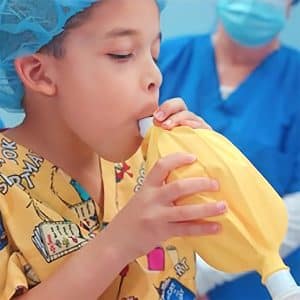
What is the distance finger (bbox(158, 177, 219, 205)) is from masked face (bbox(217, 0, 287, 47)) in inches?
43.3

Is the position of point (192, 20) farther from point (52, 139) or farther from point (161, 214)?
point (161, 214)

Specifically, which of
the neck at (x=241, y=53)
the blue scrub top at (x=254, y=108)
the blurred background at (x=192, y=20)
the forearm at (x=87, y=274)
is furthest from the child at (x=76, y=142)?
the blurred background at (x=192, y=20)

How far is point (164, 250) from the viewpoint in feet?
3.00

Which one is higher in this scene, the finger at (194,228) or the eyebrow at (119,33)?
the eyebrow at (119,33)

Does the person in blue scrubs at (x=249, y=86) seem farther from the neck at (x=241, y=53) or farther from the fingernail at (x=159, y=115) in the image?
the fingernail at (x=159, y=115)

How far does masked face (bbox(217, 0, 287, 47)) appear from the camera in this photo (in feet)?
5.69

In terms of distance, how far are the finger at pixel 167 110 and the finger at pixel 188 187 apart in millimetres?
110

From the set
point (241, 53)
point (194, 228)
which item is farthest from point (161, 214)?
point (241, 53)

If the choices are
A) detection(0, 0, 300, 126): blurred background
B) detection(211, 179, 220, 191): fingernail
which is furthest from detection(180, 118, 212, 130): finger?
detection(0, 0, 300, 126): blurred background

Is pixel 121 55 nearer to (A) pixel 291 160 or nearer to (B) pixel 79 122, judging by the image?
(B) pixel 79 122

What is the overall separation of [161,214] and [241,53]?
3.62 feet

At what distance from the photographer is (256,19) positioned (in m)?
1.74

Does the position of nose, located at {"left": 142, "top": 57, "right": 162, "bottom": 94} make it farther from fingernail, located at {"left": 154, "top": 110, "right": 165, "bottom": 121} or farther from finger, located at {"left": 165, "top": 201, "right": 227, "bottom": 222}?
finger, located at {"left": 165, "top": 201, "right": 227, "bottom": 222}

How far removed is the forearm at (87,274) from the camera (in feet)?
2.45
